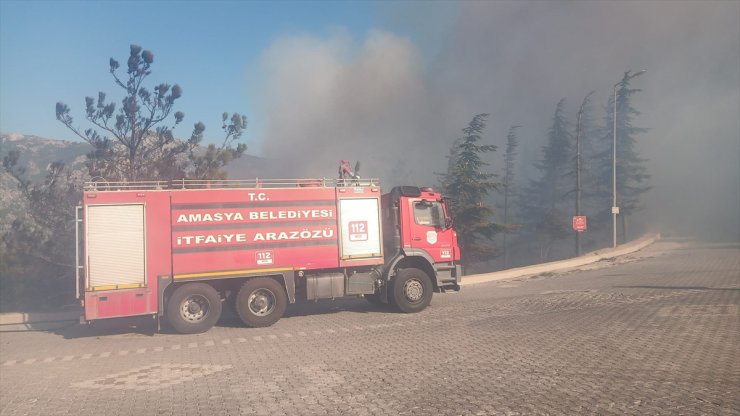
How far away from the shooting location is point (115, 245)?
9117 millimetres

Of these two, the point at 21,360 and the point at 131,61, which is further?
the point at 131,61

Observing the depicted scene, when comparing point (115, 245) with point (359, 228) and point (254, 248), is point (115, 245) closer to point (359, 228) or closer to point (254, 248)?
point (254, 248)

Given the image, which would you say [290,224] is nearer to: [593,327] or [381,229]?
[381,229]

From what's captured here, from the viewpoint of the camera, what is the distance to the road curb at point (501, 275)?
11.4 m

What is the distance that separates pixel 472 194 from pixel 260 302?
2041cm

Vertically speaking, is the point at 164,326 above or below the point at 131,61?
below

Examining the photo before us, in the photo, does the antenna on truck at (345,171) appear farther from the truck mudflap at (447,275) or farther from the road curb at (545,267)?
the road curb at (545,267)

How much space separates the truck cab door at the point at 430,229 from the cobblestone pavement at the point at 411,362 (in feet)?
4.36

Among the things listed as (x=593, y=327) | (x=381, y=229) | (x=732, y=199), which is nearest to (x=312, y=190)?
(x=381, y=229)

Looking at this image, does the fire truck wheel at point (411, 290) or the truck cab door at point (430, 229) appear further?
the truck cab door at point (430, 229)

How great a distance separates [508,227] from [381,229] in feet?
64.1

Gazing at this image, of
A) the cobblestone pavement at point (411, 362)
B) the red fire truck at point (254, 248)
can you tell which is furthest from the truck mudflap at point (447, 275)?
the cobblestone pavement at point (411, 362)

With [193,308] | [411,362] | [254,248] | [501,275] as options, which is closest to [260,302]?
[254,248]

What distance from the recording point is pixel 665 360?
257 inches
